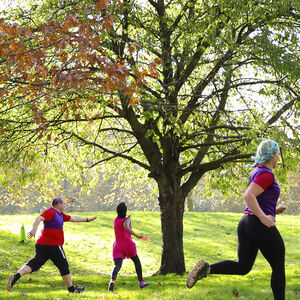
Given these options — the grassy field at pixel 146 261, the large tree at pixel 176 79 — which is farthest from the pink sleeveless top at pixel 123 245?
the large tree at pixel 176 79

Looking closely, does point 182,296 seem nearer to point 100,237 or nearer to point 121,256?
point 121,256

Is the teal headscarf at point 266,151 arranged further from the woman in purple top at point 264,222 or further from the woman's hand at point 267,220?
the woman's hand at point 267,220

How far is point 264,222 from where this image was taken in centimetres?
452

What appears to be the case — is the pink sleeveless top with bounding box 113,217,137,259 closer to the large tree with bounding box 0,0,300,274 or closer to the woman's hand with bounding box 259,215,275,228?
the large tree with bounding box 0,0,300,274

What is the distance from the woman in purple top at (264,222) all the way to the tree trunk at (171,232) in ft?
22.5

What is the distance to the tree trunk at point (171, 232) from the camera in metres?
11.8

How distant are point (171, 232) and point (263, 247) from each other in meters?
7.26

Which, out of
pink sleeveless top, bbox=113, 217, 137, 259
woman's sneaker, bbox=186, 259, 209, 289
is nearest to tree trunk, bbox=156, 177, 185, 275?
pink sleeveless top, bbox=113, 217, 137, 259

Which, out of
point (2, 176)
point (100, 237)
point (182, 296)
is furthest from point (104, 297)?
point (100, 237)

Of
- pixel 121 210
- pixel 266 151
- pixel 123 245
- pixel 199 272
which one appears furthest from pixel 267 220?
pixel 123 245

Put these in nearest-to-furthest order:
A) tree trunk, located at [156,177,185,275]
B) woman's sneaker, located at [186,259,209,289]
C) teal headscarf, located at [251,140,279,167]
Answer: teal headscarf, located at [251,140,279,167] < woman's sneaker, located at [186,259,209,289] < tree trunk, located at [156,177,185,275]

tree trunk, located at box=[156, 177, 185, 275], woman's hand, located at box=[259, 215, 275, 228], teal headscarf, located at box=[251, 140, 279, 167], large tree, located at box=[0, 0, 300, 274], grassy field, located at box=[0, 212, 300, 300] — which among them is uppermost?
large tree, located at box=[0, 0, 300, 274]

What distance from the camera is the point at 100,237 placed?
21.3 metres

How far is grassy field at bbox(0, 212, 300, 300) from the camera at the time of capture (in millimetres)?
7719
